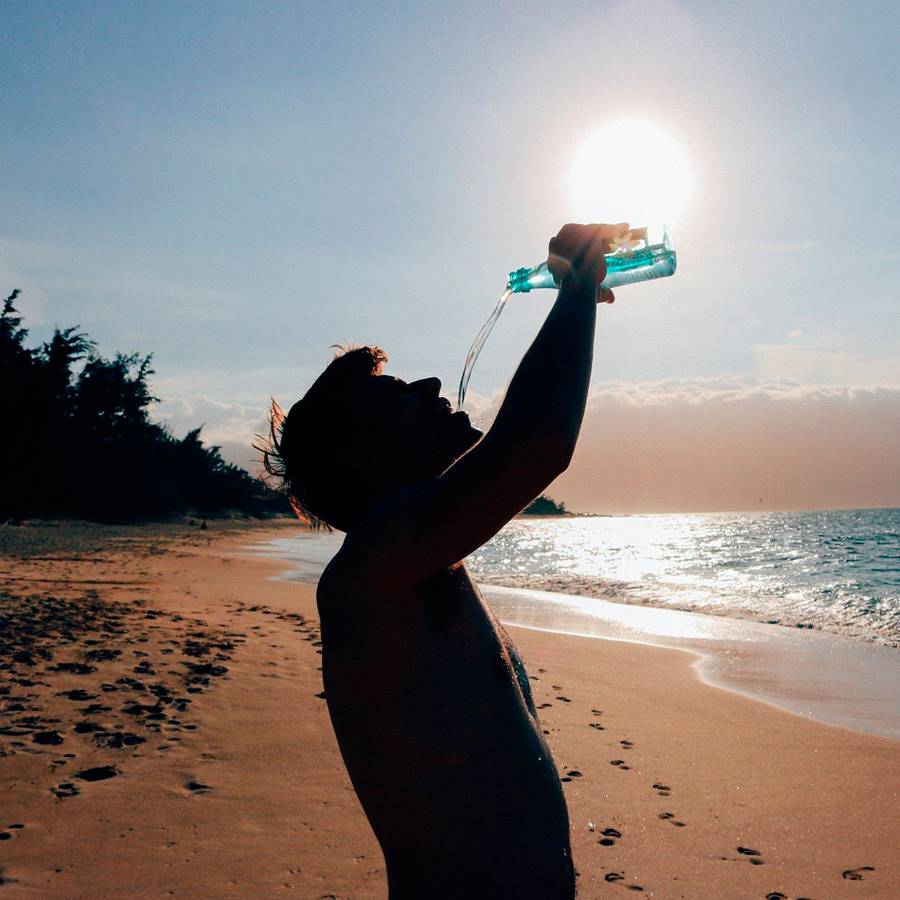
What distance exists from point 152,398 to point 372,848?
45.9 metres

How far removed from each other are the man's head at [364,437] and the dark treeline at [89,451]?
34.8 inches

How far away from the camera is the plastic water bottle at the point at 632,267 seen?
3295 mm

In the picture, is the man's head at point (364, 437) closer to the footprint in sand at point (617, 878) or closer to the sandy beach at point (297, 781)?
the sandy beach at point (297, 781)

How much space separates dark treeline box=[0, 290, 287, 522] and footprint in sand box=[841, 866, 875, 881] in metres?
3.73

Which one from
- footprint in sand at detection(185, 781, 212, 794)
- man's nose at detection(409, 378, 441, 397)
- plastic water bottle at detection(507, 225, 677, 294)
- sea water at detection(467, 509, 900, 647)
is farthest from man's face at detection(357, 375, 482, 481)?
sea water at detection(467, 509, 900, 647)

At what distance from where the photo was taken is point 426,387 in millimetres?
1750

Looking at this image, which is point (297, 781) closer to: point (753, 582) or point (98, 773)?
point (98, 773)

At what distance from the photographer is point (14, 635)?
807 centimetres

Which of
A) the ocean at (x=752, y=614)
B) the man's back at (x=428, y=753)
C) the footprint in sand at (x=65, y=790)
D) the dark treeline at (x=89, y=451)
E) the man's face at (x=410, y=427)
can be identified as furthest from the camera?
the dark treeline at (x=89, y=451)

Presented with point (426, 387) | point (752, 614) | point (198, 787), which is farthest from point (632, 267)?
point (752, 614)

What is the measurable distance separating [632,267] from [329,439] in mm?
2279

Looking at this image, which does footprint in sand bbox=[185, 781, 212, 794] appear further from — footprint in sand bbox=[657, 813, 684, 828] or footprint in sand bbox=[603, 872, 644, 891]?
footprint in sand bbox=[657, 813, 684, 828]

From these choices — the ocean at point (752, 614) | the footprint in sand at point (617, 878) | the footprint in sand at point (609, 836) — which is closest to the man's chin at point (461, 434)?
the footprint in sand at point (617, 878)

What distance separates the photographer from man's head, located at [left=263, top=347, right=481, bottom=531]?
66.3 inches
